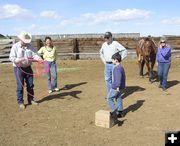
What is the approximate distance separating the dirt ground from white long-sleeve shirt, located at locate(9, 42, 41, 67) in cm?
119

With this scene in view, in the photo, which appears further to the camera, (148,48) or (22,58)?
(148,48)

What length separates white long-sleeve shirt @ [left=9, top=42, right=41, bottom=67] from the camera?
8.55 metres

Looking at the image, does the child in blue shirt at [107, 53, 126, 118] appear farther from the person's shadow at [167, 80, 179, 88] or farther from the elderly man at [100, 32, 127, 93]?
the person's shadow at [167, 80, 179, 88]

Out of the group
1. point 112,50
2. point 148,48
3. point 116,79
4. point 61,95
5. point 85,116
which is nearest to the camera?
point 116,79

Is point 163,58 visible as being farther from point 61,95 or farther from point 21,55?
point 21,55

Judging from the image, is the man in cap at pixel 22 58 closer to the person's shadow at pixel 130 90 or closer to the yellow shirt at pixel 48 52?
the yellow shirt at pixel 48 52

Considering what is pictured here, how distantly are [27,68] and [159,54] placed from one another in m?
4.13

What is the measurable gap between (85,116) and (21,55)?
211cm

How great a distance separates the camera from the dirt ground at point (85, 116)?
6.58m

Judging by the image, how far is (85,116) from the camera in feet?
26.9

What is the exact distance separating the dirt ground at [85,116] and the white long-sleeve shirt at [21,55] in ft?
3.90

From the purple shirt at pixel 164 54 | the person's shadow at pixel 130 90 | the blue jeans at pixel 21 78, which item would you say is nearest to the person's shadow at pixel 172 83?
the person's shadow at pixel 130 90

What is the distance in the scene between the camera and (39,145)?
6.30 metres

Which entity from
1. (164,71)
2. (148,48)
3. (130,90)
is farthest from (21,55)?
(148,48)
